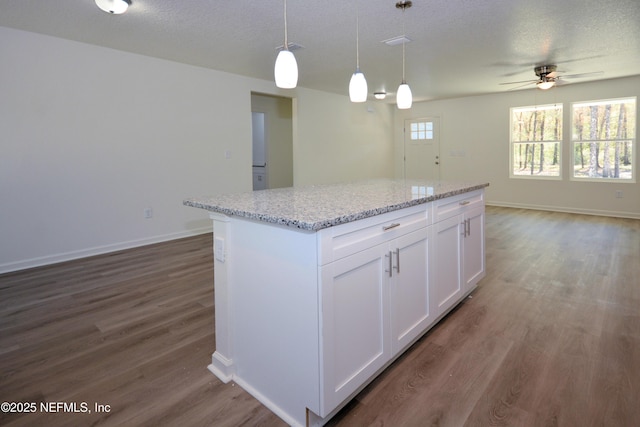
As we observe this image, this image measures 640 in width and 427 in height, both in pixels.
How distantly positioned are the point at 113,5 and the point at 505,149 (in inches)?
269

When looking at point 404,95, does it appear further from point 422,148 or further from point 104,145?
point 422,148

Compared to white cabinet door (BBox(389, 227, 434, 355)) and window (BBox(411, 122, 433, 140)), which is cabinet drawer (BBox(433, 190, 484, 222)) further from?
window (BBox(411, 122, 433, 140))

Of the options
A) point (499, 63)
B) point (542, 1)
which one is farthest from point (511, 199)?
point (542, 1)

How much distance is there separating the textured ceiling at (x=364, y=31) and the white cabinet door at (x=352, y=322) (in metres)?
2.31

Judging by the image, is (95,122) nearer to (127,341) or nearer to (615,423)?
(127,341)

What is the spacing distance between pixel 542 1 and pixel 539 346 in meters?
2.64

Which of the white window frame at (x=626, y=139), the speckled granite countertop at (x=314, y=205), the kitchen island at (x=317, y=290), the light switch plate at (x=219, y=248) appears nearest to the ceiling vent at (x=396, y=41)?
the speckled granite countertop at (x=314, y=205)

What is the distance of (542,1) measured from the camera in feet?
9.59

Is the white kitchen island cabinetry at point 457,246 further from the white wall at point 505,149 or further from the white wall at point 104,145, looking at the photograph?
the white wall at point 505,149

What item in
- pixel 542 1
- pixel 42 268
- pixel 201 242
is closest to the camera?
pixel 542 1

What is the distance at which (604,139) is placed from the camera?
6113 mm

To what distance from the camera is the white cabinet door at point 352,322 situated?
1419 mm

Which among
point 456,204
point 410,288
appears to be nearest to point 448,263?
point 456,204

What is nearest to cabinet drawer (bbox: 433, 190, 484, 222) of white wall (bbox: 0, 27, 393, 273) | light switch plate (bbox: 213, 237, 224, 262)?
light switch plate (bbox: 213, 237, 224, 262)
